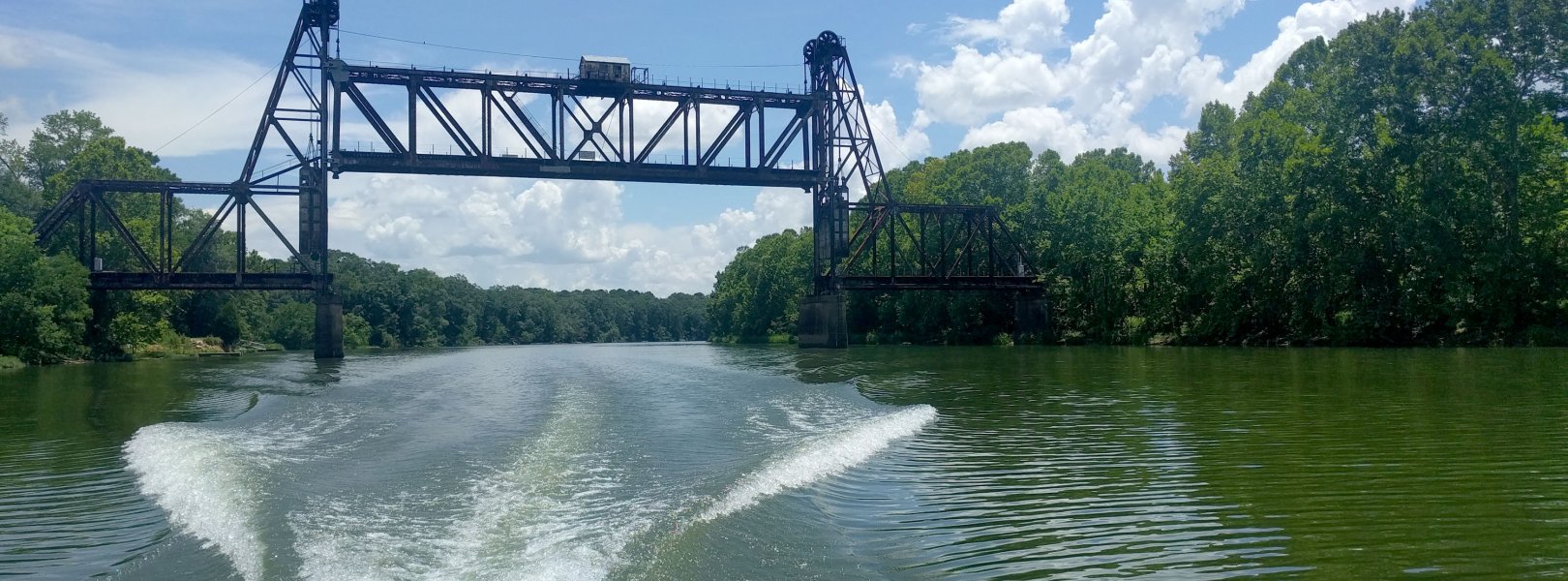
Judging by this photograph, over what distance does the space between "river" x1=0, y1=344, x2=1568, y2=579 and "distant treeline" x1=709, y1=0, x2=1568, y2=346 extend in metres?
30.6

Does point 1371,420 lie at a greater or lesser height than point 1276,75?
lesser

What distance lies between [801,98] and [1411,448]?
6514cm

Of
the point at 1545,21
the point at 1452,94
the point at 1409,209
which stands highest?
the point at 1545,21

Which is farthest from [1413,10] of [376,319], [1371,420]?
[376,319]

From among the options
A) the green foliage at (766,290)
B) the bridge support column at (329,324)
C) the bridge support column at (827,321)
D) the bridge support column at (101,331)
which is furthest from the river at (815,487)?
the green foliage at (766,290)

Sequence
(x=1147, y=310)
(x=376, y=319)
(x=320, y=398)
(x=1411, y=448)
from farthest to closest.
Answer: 1. (x=376, y=319)
2. (x=1147, y=310)
3. (x=320, y=398)
4. (x=1411, y=448)

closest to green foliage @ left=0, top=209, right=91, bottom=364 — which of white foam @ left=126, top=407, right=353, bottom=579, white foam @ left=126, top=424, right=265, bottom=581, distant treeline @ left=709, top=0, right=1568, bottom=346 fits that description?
white foam @ left=126, top=407, right=353, bottom=579

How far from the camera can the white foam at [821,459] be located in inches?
465

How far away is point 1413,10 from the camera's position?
189 ft

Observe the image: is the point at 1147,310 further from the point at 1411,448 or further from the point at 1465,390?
the point at 1411,448

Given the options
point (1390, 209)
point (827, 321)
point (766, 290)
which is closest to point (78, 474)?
point (1390, 209)

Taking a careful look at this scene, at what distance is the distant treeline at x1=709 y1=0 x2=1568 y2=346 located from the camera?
50281 millimetres

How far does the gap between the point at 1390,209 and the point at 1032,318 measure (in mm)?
33334

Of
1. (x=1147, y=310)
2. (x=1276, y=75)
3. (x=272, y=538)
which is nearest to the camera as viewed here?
(x=272, y=538)
